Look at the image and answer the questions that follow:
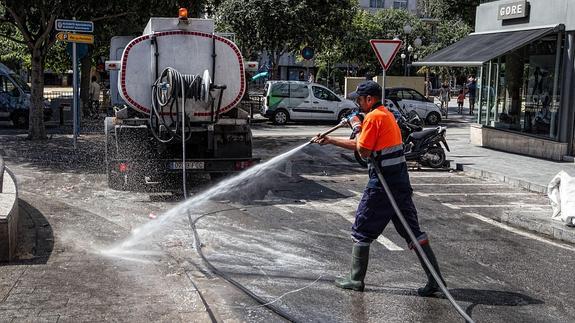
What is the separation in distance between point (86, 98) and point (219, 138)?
19.0m

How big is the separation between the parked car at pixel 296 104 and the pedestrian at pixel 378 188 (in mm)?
19889

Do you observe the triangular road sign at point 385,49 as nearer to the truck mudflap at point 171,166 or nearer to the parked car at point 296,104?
the truck mudflap at point 171,166

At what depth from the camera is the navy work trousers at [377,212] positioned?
5.45m

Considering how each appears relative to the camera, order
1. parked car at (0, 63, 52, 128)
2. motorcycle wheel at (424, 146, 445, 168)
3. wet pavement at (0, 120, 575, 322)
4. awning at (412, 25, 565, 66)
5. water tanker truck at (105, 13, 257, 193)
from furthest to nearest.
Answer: parked car at (0, 63, 52, 128) → awning at (412, 25, 565, 66) → motorcycle wheel at (424, 146, 445, 168) → water tanker truck at (105, 13, 257, 193) → wet pavement at (0, 120, 575, 322)

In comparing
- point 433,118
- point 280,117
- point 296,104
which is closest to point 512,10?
point 433,118

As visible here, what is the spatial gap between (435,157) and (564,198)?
18.0 ft

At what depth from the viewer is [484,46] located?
1584 cm

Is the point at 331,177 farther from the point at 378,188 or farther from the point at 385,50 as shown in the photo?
the point at 378,188

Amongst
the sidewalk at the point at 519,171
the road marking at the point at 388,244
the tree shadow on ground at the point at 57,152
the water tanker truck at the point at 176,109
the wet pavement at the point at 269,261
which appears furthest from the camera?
the tree shadow on ground at the point at 57,152

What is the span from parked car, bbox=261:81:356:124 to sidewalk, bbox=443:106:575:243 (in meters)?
7.89

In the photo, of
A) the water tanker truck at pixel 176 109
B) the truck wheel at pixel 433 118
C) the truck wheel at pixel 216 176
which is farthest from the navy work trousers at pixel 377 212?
the truck wheel at pixel 433 118

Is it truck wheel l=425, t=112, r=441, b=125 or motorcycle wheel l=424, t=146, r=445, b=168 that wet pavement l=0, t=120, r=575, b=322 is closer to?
motorcycle wheel l=424, t=146, r=445, b=168

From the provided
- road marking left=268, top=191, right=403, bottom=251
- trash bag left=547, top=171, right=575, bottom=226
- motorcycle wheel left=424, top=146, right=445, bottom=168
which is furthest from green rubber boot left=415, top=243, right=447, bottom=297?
motorcycle wheel left=424, top=146, right=445, bottom=168

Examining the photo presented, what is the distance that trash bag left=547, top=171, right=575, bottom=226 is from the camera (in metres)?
7.97
